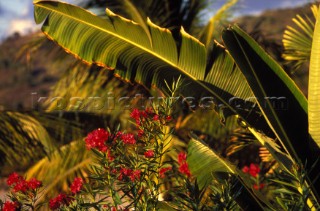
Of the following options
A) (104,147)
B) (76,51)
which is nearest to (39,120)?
(76,51)

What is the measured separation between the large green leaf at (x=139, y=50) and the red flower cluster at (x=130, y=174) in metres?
1.76

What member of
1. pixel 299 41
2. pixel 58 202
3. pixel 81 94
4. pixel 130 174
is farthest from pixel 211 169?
pixel 81 94

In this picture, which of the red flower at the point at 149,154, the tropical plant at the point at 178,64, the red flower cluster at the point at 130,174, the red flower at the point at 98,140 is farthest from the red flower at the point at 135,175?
the tropical plant at the point at 178,64

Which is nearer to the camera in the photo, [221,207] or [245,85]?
[221,207]

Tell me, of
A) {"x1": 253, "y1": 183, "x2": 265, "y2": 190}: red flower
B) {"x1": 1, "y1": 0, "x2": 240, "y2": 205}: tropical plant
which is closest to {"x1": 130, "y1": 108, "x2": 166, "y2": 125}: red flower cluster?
{"x1": 253, "y1": 183, "x2": 265, "y2": 190}: red flower

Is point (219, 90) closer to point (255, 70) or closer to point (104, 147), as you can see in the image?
point (255, 70)

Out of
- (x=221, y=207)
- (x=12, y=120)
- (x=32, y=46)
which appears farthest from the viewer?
(x=32, y=46)

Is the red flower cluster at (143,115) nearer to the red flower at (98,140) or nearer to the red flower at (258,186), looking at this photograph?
the red flower at (98,140)

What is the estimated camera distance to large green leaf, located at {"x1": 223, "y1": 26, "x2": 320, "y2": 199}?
5.34m

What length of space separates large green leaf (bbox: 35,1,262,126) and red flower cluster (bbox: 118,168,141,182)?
1757 millimetres

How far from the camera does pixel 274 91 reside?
542 centimetres

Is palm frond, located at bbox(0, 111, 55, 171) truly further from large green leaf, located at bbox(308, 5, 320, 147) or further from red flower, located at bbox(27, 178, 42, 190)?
large green leaf, located at bbox(308, 5, 320, 147)

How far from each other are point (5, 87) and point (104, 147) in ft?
240

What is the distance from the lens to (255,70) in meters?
5.35
